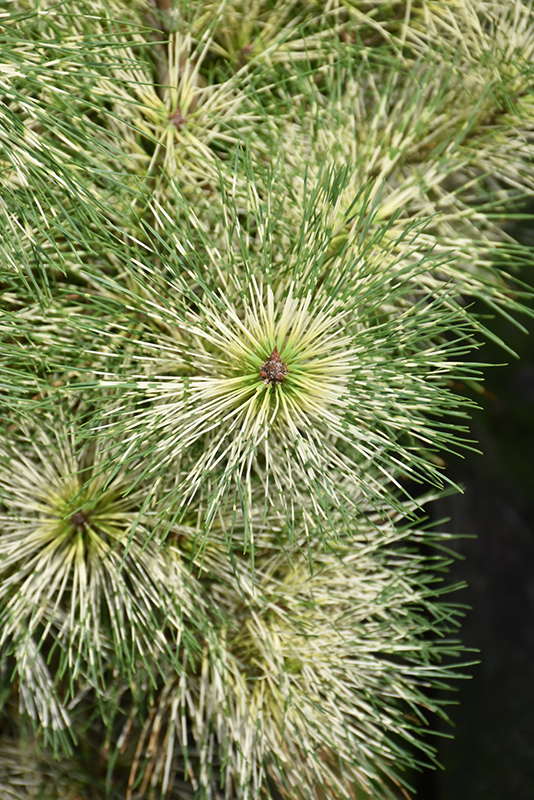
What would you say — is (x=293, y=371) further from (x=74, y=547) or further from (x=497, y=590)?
(x=497, y=590)

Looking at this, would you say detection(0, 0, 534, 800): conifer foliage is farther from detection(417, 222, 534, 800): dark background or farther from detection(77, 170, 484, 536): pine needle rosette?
detection(417, 222, 534, 800): dark background

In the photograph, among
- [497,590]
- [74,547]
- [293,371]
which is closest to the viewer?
[293,371]

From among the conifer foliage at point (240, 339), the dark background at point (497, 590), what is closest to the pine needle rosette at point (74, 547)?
the conifer foliage at point (240, 339)

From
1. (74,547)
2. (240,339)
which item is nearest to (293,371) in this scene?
(240,339)

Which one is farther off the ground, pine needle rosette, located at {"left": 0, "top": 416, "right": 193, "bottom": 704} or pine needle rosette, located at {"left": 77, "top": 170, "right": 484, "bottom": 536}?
pine needle rosette, located at {"left": 77, "top": 170, "right": 484, "bottom": 536}

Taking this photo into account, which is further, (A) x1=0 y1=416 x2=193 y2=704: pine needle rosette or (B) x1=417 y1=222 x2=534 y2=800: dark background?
(B) x1=417 y1=222 x2=534 y2=800: dark background

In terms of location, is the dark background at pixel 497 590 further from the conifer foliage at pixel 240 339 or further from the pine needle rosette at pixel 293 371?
the pine needle rosette at pixel 293 371

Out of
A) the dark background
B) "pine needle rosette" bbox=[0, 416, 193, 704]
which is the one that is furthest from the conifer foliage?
the dark background
